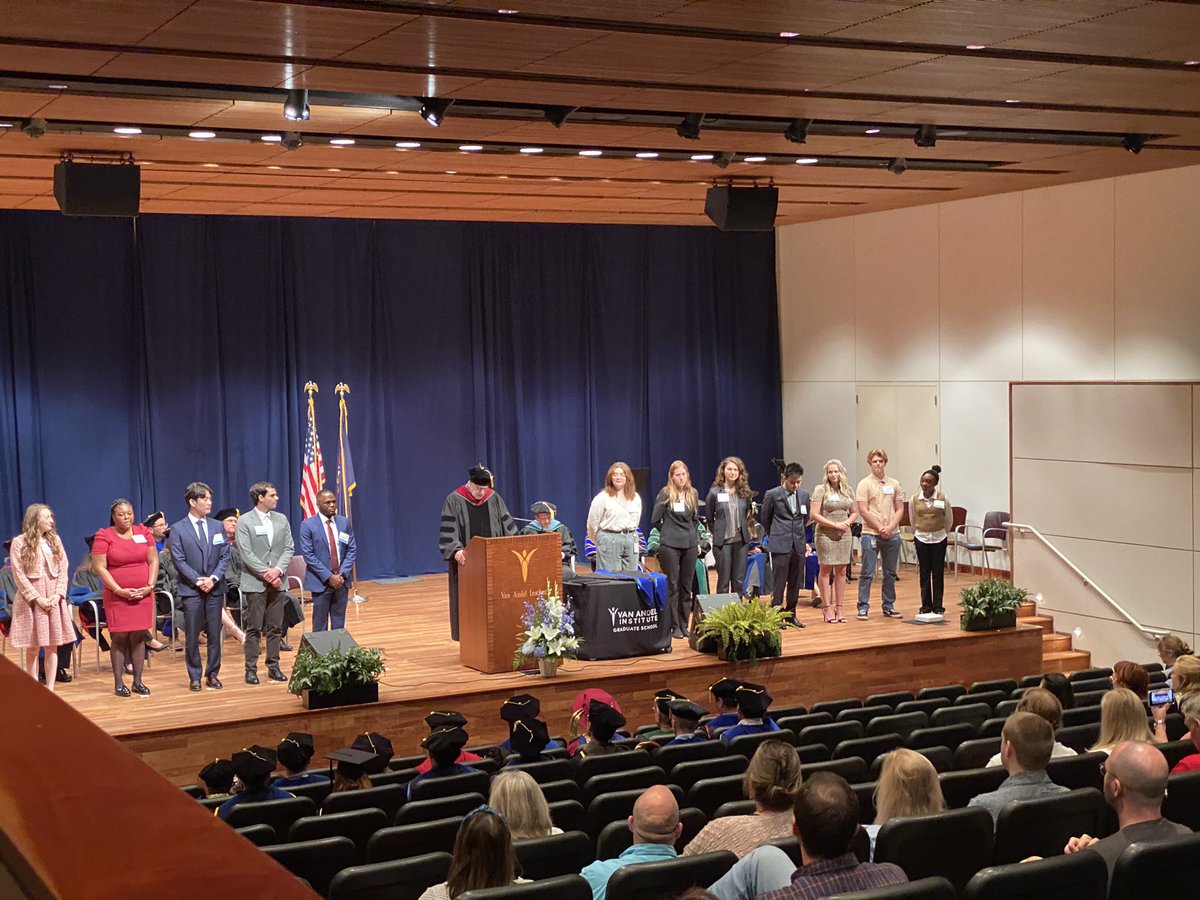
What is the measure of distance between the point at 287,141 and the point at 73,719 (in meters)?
8.49

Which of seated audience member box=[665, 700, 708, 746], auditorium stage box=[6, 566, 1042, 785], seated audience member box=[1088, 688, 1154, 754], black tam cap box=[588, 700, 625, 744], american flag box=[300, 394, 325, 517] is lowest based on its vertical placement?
auditorium stage box=[6, 566, 1042, 785]

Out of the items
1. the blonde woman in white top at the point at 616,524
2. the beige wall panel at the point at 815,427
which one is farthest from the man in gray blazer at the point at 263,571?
the beige wall panel at the point at 815,427

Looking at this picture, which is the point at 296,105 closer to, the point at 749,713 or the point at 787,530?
the point at 749,713

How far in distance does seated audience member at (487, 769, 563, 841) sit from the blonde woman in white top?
699 cm

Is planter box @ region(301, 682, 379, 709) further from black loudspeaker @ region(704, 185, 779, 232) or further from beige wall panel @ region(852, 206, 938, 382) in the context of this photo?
beige wall panel @ region(852, 206, 938, 382)

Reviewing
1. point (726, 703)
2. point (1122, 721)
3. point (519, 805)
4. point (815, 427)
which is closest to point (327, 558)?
point (726, 703)

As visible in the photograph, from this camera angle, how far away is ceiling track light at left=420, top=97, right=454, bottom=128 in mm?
8305

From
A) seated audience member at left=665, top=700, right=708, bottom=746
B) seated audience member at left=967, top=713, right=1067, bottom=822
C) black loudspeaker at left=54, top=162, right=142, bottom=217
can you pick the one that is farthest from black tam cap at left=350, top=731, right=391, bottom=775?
black loudspeaker at left=54, top=162, right=142, bottom=217

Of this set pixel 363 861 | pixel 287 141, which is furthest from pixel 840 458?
pixel 363 861

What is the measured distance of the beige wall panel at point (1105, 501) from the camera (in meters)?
12.4

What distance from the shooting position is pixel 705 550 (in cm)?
1305

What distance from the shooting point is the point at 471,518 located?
1095 cm

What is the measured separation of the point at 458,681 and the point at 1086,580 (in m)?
6.50

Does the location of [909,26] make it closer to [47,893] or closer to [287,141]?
[287,141]
